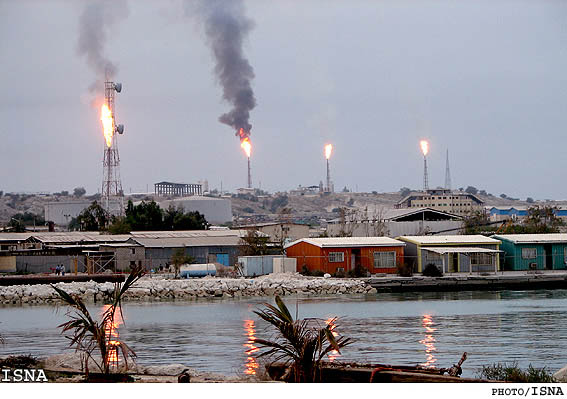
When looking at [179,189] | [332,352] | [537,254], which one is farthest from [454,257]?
[179,189]

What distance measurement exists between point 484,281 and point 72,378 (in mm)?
17419

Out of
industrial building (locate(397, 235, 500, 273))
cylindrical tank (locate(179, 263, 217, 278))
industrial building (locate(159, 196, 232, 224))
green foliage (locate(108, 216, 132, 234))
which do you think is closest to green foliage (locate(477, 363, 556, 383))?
industrial building (locate(397, 235, 500, 273))

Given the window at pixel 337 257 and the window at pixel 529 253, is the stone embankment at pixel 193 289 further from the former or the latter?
the window at pixel 529 253

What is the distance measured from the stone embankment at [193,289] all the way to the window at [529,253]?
5.92 m

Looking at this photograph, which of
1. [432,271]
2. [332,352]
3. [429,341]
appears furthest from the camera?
[432,271]

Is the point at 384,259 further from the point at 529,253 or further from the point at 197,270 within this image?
the point at 197,270

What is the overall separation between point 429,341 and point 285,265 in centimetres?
1261

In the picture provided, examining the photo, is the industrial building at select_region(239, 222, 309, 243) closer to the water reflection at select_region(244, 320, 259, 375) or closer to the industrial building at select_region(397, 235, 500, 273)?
the industrial building at select_region(397, 235, 500, 273)

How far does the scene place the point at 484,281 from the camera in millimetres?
22781

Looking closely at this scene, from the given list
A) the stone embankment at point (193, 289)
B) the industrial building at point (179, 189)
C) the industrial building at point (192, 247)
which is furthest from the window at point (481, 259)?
the industrial building at point (179, 189)

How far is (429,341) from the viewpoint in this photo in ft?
41.5

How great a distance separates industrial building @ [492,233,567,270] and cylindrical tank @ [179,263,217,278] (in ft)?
28.9

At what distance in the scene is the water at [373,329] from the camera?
1111 cm
